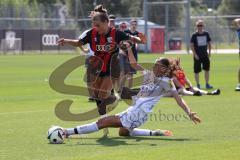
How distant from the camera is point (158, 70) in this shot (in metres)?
11.7

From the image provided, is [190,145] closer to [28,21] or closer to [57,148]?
[57,148]

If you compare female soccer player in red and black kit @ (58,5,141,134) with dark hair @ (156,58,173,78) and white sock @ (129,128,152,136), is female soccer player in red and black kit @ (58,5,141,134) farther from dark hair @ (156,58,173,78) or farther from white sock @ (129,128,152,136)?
dark hair @ (156,58,173,78)

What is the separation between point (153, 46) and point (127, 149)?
4921cm

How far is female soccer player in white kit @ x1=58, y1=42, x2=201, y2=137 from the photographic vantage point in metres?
11.5

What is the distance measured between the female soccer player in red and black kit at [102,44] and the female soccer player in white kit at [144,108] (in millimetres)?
949

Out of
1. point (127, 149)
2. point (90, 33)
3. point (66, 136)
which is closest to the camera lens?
point (127, 149)

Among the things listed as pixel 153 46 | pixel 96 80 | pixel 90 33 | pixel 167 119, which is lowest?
pixel 153 46

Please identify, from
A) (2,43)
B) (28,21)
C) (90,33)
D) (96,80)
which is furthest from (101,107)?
(28,21)

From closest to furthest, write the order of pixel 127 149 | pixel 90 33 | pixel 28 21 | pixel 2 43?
pixel 127 149 < pixel 90 33 < pixel 2 43 < pixel 28 21

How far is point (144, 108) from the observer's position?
458 inches

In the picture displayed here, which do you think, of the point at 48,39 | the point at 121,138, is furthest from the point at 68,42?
the point at 48,39

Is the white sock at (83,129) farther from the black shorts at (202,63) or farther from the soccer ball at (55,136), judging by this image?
the black shorts at (202,63)

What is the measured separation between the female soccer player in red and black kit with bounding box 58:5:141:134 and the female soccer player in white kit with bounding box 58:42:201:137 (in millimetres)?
949

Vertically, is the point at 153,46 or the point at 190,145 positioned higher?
the point at 190,145
